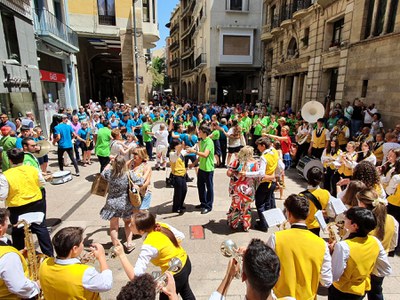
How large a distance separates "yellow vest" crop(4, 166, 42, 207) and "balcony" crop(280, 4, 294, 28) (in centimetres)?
1881

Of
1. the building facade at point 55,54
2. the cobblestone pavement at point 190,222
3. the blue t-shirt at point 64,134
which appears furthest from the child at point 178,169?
the building facade at point 55,54

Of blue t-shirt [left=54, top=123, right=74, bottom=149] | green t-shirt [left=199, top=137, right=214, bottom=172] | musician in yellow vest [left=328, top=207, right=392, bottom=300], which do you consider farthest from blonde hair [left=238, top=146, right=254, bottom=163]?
blue t-shirt [left=54, top=123, right=74, bottom=149]

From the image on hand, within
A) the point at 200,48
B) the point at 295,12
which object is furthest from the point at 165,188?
the point at 200,48

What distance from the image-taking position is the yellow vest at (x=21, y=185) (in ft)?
11.3

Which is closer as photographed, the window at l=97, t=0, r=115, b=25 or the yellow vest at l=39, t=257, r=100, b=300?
the yellow vest at l=39, t=257, r=100, b=300

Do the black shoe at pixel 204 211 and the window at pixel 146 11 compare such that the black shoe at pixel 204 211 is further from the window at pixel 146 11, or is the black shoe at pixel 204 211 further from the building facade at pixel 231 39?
the building facade at pixel 231 39

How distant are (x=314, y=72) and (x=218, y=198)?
12.2 meters

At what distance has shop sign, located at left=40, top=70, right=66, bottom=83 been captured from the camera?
42.9 feet

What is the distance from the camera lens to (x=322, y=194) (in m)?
3.27

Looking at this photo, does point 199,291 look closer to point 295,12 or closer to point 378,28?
point 378,28

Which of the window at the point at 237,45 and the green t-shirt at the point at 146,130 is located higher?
the window at the point at 237,45

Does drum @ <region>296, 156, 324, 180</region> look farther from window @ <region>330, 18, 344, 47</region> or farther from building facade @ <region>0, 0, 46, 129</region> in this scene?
building facade @ <region>0, 0, 46, 129</region>

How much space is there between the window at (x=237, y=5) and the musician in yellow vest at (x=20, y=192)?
25.9 metres

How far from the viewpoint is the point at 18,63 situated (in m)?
10.1
